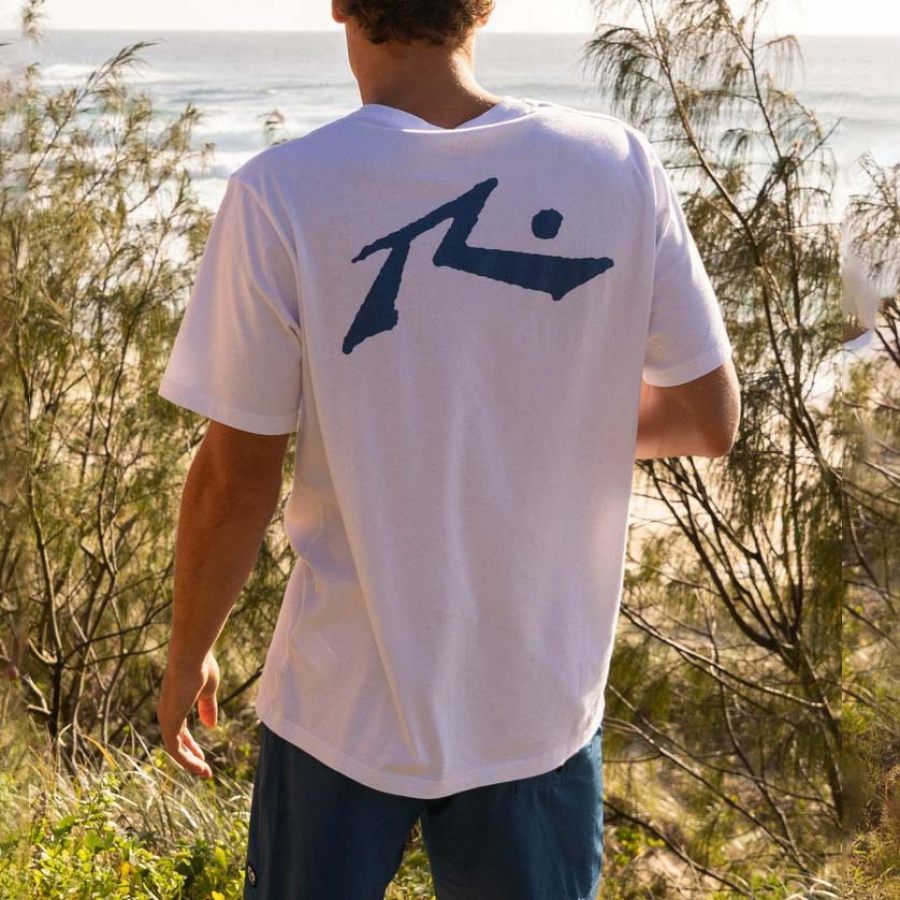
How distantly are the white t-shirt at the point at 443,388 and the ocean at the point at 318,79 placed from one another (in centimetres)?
48

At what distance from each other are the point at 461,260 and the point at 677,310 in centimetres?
21

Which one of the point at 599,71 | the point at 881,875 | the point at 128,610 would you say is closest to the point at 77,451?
the point at 128,610

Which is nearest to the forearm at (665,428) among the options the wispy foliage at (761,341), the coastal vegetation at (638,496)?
the coastal vegetation at (638,496)

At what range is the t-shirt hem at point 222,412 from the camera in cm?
97

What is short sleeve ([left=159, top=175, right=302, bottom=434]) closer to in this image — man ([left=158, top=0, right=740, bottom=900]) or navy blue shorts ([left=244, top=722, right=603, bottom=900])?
man ([left=158, top=0, right=740, bottom=900])

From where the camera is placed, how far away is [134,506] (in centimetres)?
393

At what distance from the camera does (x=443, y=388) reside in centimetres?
95

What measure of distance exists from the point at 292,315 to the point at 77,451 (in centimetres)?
303

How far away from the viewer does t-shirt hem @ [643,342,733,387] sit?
1062mm

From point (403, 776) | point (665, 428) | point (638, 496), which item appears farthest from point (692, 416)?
point (638, 496)

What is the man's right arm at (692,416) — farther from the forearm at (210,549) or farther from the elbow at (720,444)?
the forearm at (210,549)

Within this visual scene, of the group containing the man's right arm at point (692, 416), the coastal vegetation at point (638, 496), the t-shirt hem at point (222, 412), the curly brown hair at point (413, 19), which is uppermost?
the curly brown hair at point (413, 19)

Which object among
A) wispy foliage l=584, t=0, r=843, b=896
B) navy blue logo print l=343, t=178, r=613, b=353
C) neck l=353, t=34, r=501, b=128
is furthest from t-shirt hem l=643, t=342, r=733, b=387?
wispy foliage l=584, t=0, r=843, b=896

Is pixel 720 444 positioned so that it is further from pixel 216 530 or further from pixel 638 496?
pixel 638 496
